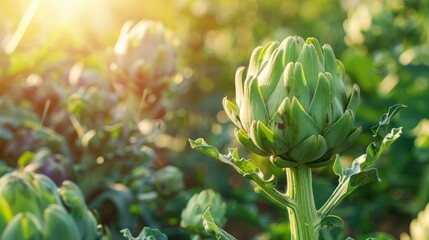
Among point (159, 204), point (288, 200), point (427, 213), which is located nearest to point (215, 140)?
point (159, 204)

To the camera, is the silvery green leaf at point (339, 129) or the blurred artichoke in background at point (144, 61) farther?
the blurred artichoke in background at point (144, 61)

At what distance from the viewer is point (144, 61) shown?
5.23 ft

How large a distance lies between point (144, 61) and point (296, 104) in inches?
27.5

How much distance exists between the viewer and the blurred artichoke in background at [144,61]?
159 cm

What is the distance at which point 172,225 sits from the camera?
1646mm

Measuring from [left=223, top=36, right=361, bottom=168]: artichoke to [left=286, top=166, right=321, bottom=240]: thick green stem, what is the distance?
0.04 meters

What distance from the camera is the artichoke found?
37.4 inches

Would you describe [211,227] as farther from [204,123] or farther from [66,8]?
[66,8]

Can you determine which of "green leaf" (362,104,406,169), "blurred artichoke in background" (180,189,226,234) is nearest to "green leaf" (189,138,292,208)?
"green leaf" (362,104,406,169)

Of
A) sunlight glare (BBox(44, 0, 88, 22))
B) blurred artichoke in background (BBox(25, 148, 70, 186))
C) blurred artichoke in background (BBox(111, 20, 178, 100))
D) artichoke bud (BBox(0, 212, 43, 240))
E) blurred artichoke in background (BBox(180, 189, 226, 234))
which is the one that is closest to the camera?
artichoke bud (BBox(0, 212, 43, 240))

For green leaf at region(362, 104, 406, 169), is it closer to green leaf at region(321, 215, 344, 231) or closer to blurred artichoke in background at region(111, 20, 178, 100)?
green leaf at region(321, 215, 344, 231)

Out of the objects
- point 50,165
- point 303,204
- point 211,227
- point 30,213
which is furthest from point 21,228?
point 50,165

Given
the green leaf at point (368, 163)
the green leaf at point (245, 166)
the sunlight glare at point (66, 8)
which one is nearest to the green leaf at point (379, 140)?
the green leaf at point (368, 163)

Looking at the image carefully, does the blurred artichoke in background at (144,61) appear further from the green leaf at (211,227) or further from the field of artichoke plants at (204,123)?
the green leaf at (211,227)
